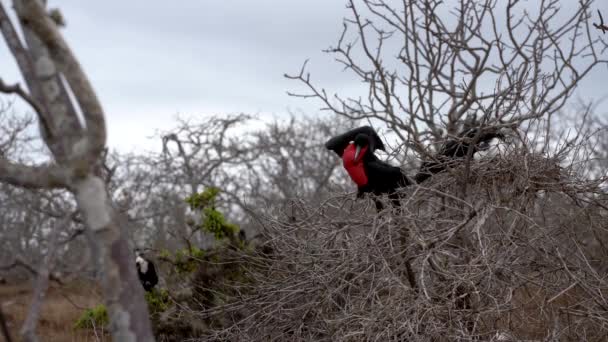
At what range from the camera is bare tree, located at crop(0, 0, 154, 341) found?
6.43 feet

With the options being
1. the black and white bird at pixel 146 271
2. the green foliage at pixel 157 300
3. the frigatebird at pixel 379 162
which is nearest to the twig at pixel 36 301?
the frigatebird at pixel 379 162

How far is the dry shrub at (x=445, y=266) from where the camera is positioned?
332 cm

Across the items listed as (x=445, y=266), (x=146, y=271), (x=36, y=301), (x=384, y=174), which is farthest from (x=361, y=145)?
(x=146, y=271)

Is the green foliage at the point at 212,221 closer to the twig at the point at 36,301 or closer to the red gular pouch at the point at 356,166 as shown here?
the red gular pouch at the point at 356,166

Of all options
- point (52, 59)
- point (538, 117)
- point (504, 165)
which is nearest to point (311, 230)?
point (504, 165)

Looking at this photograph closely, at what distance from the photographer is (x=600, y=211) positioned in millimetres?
4562

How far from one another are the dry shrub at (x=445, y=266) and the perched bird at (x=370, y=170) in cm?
12

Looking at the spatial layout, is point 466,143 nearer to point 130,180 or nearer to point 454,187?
point 454,187

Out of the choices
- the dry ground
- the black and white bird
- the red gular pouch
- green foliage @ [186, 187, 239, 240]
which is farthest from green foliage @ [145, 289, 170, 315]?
the red gular pouch

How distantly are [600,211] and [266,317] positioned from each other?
235 cm

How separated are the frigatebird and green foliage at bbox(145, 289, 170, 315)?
10.4ft

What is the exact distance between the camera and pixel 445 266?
3.71 meters

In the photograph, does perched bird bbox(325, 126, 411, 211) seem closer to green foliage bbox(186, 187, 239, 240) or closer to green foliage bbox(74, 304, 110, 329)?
green foliage bbox(186, 187, 239, 240)

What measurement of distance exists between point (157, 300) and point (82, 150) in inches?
189
